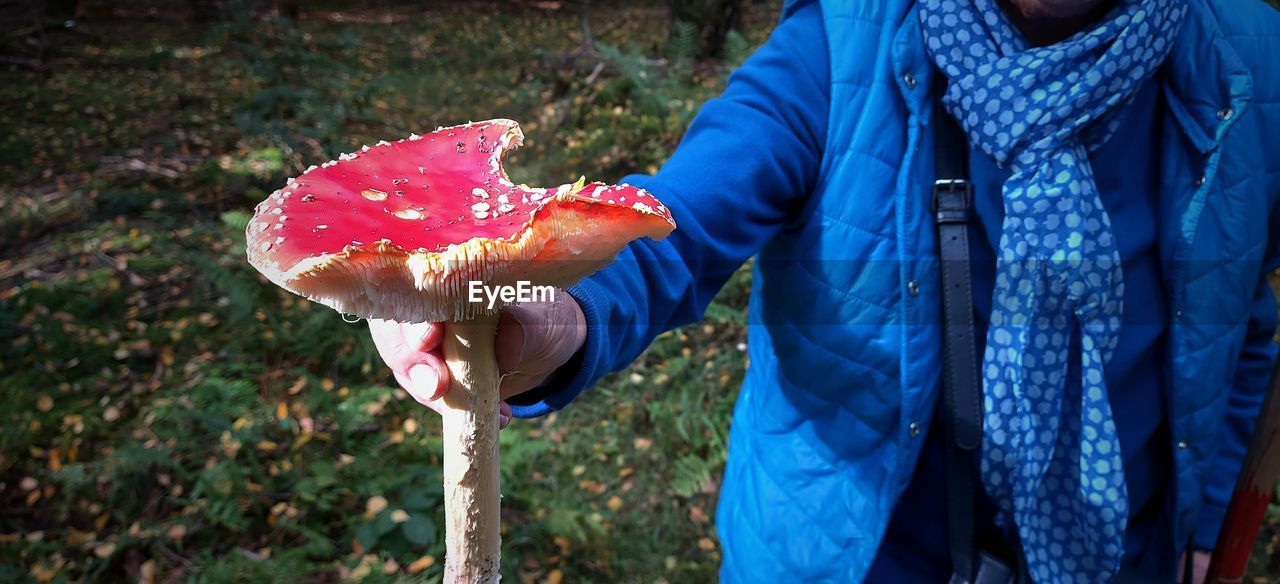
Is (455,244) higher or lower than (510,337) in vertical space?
higher

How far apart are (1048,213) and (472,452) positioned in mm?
1257

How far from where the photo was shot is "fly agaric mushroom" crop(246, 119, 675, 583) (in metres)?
0.83

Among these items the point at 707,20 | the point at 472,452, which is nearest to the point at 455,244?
the point at 472,452

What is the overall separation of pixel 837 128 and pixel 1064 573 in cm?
121

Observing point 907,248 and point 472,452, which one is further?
point 907,248

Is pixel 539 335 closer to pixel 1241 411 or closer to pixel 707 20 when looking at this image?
pixel 1241 411

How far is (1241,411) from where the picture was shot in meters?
1.98

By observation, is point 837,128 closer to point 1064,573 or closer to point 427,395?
point 427,395

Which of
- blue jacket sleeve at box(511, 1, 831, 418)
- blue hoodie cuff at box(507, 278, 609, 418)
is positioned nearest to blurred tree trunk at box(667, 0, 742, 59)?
blue jacket sleeve at box(511, 1, 831, 418)

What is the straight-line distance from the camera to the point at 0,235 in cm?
570

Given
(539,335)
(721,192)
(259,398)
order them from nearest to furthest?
(539,335), (721,192), (259,398)

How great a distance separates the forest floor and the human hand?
2.31m

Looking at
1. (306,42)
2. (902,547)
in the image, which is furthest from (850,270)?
(306,42)

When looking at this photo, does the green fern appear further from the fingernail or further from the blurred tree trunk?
the fingernail
